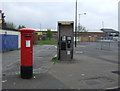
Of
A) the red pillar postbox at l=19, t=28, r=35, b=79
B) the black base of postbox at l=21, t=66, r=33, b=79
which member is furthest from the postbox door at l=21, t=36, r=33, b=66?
the black base of postbox at l=21, t=66, r=33, b=79

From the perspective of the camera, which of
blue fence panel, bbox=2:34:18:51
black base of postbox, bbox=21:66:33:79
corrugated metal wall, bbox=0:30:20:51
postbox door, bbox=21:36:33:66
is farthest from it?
blue fence panel, bbox=2:34:18:51

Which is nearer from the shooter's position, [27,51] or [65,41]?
[27,51]

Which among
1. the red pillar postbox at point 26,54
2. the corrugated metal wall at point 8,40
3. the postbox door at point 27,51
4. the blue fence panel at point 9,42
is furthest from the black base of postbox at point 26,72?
the blue fence panel at point 9,42

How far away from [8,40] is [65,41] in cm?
1200

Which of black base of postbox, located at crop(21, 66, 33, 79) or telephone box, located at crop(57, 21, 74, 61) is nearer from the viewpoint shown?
black base of postbox, located at crop(21, 66, 33, 79)

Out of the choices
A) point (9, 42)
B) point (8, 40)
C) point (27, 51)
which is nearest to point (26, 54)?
point (27, 51)

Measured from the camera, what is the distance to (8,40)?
912 inches

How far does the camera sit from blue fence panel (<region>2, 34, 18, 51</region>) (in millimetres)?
21703

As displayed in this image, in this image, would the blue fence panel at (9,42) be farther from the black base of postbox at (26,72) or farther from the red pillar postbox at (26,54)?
the black base of postbox at (26,72)

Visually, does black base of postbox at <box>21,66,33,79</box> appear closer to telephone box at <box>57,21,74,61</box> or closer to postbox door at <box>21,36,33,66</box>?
postbox door at <box>21,36,33,66</box>

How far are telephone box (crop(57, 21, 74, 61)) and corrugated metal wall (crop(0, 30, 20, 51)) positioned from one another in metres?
10.1

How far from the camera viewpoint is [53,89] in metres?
6.23

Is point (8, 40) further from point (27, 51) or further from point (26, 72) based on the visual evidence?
point (26, 72)

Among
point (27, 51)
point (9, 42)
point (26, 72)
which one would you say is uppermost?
point (9, 42)
